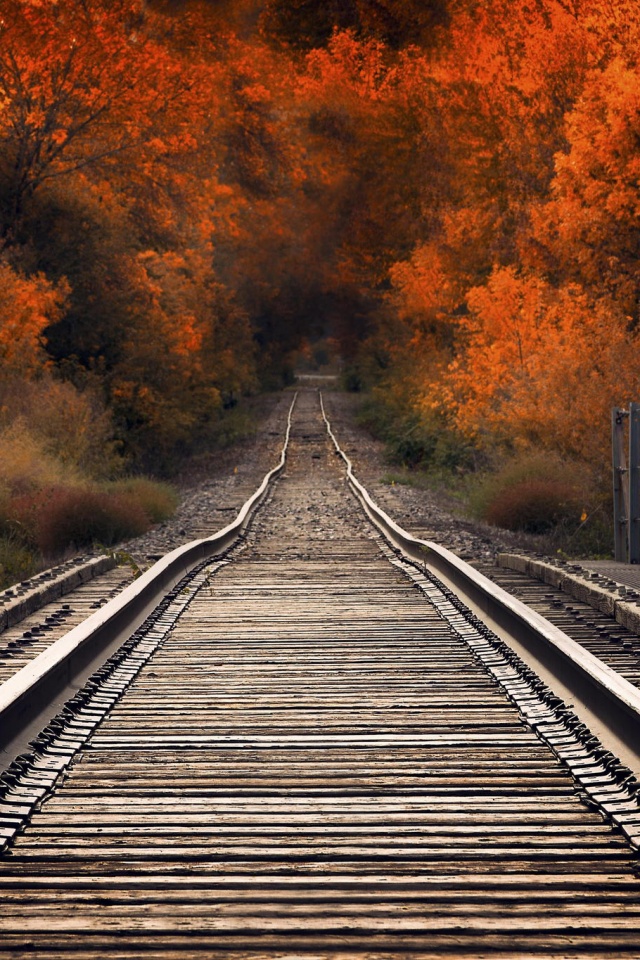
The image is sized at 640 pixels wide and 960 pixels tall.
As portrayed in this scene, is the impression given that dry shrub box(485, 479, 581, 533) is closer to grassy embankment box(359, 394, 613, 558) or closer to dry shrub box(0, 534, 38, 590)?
grassy embankment box(359, 394, 613, 558)

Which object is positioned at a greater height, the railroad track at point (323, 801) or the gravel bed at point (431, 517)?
the railroad track at point (323, 801)

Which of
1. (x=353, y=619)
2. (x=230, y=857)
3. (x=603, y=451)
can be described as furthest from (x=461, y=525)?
(x=230, y=857)

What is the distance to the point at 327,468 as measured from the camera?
28453 mm

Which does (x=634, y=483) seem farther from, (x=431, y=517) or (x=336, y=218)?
(x=336, y=218)

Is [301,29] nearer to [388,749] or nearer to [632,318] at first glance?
[632,318]

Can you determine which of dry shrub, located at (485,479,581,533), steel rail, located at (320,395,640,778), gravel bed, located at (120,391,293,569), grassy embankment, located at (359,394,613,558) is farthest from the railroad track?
dry shrub, located at (485,479,581,533)

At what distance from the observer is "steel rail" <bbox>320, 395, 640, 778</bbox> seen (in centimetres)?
444

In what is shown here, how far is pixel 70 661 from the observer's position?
5.61 metres

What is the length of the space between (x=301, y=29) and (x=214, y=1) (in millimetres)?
9498

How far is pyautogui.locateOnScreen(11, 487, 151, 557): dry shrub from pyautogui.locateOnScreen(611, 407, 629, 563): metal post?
645cm

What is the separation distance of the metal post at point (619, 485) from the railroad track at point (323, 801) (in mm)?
4255

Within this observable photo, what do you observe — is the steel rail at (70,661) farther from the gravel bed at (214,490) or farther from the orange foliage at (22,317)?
the orange foliage at (22,317)

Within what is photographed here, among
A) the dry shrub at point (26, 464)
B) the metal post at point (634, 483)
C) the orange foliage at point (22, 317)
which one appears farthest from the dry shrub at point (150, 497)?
the metal post at point (634, 483)

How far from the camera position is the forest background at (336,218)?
17531mm
